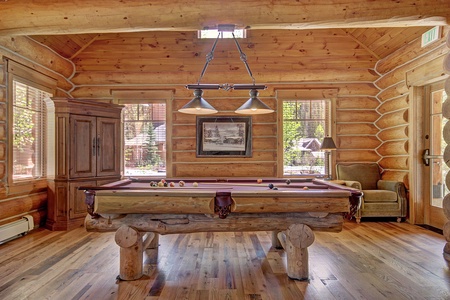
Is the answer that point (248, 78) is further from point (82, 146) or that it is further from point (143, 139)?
point (82, 146)

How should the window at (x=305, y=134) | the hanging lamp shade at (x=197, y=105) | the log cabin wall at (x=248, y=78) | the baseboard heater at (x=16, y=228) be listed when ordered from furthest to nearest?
the window at (x=305, y=134), the log cabin wall at (x=248, y=78), the baseboard heater at (x=16, y=228), the hanging lamp shade at (x=197, y=105)

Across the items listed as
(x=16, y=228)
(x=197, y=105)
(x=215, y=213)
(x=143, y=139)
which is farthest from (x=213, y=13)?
(x=16, y=228)

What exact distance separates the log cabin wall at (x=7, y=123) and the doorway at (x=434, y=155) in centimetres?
700

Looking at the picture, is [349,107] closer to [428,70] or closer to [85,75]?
[428,70]

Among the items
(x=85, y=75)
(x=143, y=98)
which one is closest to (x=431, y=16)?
(x=143, y=98)

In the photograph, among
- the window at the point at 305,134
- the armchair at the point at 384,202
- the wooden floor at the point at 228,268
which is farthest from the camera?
the window at the point at 305,134

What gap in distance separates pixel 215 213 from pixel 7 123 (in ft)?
12.5

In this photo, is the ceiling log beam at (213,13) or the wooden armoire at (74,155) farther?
the wooden armoire at (74,155)

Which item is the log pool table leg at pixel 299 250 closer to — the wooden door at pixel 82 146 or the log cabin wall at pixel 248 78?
the log cabin wall at pixel 248 78

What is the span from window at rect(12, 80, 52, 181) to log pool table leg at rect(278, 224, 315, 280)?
452 centimetres

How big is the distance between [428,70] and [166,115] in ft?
16.3

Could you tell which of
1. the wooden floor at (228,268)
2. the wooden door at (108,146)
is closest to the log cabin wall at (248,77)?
the wooden door at (108,146)

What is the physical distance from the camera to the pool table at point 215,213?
2971 mm

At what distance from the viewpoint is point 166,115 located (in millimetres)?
6371
